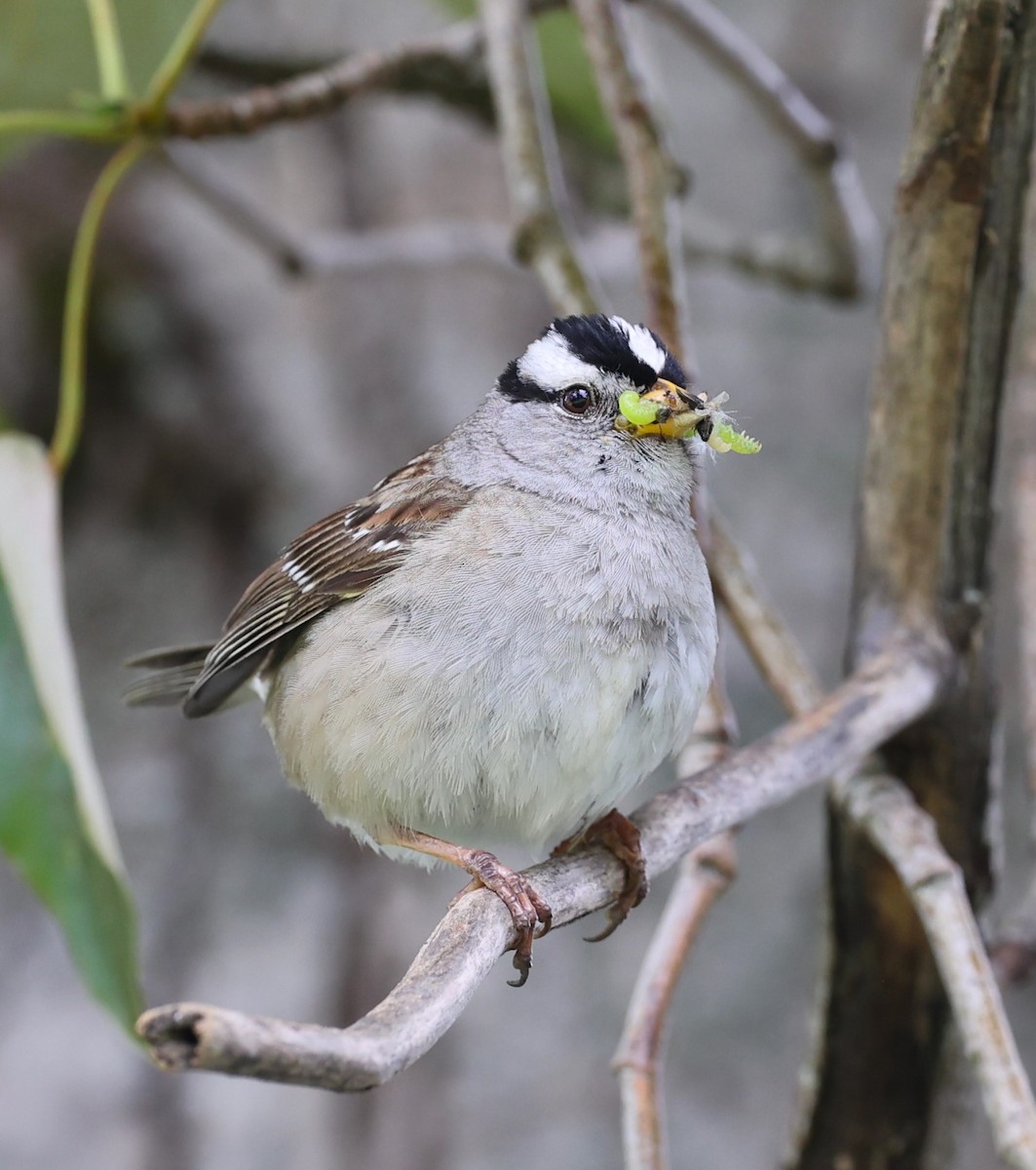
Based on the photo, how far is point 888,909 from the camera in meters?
1.95

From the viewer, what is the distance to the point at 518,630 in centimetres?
150

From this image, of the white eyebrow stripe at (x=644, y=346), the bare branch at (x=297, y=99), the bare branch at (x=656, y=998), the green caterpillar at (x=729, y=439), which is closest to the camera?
the bare branch at (x=656, y=998)

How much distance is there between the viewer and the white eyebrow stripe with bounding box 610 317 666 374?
5.60ft

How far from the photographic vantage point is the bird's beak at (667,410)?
1.66 metres

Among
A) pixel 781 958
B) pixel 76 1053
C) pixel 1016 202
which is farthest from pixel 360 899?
pixel 1016 202

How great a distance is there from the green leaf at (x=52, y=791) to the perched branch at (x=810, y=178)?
1748mm

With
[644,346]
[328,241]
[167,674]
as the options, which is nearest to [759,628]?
[644,346]

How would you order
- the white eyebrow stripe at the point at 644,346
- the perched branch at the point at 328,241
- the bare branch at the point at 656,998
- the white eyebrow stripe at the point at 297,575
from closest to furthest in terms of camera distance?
the bare branch at the point at 656,998, the white eyebrow stripe at the point at 644,346, the white eyebrow stripe at the point at 297,575, the perched branch at the point at 328,241

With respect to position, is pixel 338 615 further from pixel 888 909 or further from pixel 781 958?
pixel 781 958

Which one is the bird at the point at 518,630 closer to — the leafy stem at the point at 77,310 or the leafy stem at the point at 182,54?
the leafy stem at the point at 77,310

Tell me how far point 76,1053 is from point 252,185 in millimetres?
2242

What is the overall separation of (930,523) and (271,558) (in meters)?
1.74

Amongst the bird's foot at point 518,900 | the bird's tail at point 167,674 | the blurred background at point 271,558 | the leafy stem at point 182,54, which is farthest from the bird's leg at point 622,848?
the leafy stem at point 182,54

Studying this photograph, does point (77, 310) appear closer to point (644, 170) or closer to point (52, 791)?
point (52, 791)
